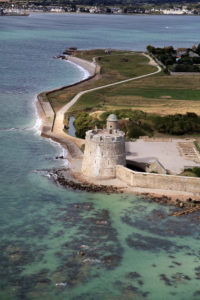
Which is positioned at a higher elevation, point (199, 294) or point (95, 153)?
point (95, 153)

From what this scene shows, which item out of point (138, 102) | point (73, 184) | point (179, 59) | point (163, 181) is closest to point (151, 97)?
point (138, 102)

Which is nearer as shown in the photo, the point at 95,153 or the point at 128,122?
the point at 95,153

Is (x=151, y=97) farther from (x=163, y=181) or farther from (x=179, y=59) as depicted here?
(x=179, y=59)

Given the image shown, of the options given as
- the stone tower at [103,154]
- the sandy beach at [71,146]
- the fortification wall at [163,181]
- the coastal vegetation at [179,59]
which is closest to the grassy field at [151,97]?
the sandy beach at [71,146]

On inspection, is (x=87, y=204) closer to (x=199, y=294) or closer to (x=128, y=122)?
(x=199, y=294)

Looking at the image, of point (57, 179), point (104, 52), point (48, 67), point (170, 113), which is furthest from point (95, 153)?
point (104, 52)

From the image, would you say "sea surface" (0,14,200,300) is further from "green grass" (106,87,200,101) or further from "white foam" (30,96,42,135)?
"green grass" (106,87,200,101)

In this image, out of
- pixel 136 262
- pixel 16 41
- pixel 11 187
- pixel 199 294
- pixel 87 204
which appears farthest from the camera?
pixel 16 41

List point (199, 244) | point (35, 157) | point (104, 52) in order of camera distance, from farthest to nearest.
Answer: point (104, 52), point (35, 157), point (199, 244)
